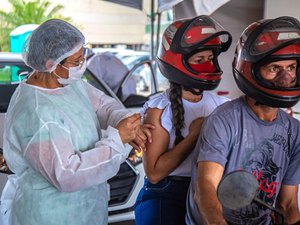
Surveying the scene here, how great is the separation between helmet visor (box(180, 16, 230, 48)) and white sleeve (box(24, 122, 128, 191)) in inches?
22.6

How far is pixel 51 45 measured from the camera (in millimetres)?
2061

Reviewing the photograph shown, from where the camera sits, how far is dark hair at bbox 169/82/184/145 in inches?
80.7

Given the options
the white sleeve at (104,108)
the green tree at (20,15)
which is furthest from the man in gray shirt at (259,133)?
the green tree at (20,15)

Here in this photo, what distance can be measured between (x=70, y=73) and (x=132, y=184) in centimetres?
219

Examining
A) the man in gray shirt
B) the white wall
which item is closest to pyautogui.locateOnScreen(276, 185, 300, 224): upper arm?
the man in gray shirt

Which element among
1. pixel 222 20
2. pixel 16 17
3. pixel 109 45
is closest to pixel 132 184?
pixel 222 20

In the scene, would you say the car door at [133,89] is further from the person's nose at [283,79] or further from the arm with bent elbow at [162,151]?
the person's nose at [283,79]

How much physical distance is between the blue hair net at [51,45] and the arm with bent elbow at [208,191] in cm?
78

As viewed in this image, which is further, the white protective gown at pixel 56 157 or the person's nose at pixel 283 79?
the white protective gown at pixel 56 157

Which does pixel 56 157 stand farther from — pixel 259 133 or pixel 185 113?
pixel 259 133

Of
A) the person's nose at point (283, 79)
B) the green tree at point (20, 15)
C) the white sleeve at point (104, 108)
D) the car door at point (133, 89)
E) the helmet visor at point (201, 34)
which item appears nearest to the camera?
the person's nose at point (283, 79)

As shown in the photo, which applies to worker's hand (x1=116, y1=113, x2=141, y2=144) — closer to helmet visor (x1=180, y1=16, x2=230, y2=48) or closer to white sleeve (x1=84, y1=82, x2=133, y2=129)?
white sleeve (x1=84, y1=82, x2=133, y2=129)

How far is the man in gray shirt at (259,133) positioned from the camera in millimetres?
1700

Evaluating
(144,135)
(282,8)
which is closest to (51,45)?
(144,135)
